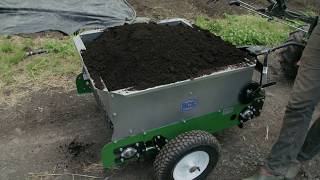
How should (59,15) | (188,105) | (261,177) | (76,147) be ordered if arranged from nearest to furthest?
(188,105) < (261,177) < (76,147) < (59,15)

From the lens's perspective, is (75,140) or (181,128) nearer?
(181,128)

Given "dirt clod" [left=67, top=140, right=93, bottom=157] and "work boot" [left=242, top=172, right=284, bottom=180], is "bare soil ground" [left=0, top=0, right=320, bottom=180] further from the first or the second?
"work boot" [left=242, top=172, right=284, bottom=180]

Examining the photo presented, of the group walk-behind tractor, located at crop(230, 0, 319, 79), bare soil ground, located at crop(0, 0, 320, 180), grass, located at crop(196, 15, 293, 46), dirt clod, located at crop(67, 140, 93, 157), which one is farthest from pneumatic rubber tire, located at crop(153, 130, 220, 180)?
grass, located at crop(196, 15, 293, 46)

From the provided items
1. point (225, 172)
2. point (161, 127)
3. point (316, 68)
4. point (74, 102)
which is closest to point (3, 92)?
point (74, 102)

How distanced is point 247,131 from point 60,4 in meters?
3.79

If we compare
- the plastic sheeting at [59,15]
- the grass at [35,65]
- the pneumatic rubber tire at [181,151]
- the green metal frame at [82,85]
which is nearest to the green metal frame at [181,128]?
the pneumatic rubber tire at [181,151]

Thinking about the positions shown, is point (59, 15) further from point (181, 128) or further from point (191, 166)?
point (191, 166)

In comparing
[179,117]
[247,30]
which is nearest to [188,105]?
[179,117]

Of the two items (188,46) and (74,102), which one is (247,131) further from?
(74,102)

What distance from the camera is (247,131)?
367 centimetres

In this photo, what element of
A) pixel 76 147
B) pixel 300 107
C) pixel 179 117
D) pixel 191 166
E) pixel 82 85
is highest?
pixel 300 107

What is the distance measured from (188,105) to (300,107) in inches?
29.2

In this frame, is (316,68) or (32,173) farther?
(32,173)

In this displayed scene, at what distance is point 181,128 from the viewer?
2.86 m
